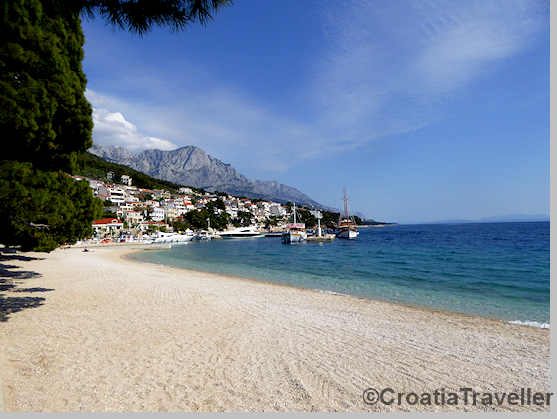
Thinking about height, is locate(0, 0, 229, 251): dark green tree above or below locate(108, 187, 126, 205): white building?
below

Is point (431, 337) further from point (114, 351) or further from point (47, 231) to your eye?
point (47, 231)

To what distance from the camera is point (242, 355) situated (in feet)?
14.6

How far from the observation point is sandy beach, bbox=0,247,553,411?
3205 millimetres

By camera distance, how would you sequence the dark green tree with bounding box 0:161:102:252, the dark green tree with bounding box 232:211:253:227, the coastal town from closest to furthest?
the dark green tree with bounding box 0:161:102:252, the coastal town, the dark green tree with bounding box 232:211:253:227

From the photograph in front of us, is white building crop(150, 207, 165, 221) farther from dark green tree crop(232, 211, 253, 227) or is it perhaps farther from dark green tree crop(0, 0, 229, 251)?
dark green tree crop(0, 0, 229, 251)

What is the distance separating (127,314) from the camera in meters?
6.77

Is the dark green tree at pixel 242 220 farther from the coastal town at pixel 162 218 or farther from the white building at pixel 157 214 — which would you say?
the white building at pixel 157 214

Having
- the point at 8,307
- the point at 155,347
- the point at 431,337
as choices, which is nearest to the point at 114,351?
the point at 155,347

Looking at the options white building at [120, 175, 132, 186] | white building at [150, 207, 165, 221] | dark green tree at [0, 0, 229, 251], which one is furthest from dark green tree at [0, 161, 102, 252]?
white building at [120, 175, 132, 186]

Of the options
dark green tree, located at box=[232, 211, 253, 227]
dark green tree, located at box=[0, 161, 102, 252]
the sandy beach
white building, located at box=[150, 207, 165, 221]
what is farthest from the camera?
dark green tree, located at box=[232, 211, 253, 227]

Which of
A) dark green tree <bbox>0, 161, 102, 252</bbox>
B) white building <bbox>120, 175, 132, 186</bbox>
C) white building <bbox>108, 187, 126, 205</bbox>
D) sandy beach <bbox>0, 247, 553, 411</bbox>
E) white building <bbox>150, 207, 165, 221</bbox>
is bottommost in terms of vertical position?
sandy beach <bbox>0, 247, 553, 411</bbox>

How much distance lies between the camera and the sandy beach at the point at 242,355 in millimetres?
3205

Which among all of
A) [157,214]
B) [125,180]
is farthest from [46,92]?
[125,180]

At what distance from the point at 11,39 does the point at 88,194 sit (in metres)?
3.70
